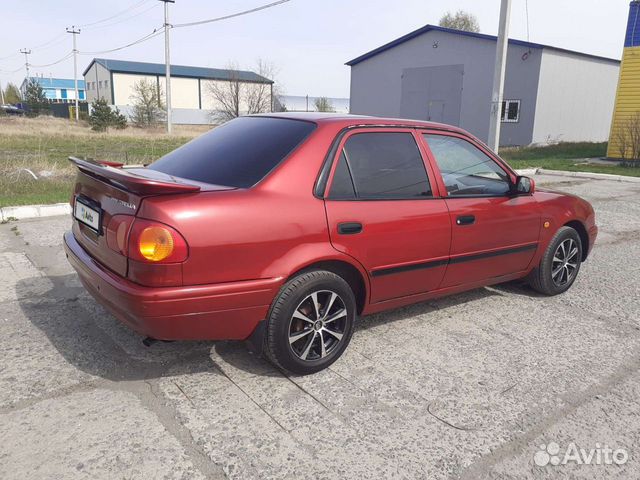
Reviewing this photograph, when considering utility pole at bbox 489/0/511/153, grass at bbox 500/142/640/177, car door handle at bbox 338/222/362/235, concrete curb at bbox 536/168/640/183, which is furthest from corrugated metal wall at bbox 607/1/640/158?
car door handle at bbox 338/222/362/235

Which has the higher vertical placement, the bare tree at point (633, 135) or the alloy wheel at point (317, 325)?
the bare tree at point (633, 135)

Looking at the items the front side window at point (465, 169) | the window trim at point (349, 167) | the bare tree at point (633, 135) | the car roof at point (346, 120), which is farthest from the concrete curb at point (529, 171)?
the window trim at point (349, 167)

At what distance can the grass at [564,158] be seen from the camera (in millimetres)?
16273

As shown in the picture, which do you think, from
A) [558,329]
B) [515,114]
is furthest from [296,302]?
[515,114]

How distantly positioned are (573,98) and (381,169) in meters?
29.0

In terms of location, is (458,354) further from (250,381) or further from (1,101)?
(1,101)

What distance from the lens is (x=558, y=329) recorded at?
13.4 ft

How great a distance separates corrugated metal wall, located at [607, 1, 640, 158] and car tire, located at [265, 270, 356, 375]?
18.7 meters

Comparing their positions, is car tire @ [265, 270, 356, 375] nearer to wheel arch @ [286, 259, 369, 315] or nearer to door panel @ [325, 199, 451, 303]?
wheel arch @ [286, 259, 369, 315]

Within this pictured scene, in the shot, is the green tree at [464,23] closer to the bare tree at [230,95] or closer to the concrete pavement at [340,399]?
the bare tree at [230,95]

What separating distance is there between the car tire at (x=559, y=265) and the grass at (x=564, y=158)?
12080 millimetres

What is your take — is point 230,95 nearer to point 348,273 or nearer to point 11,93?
point 348,273

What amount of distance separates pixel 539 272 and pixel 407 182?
186cm

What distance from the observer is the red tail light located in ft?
8.70
